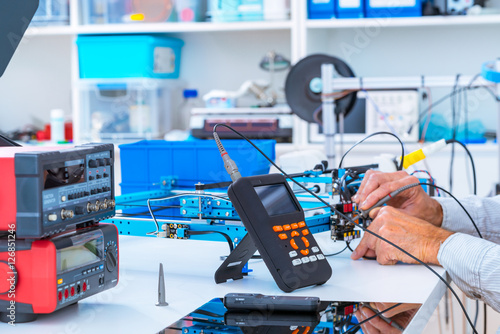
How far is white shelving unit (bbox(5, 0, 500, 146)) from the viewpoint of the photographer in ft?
9.64

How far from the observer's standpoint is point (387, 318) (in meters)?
0.93

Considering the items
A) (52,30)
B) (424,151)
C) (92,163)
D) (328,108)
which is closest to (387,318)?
(92,163)

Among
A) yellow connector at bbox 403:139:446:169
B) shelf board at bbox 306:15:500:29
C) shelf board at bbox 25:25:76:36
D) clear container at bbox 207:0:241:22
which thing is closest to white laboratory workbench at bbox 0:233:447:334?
yellow connector at bbox 403:139:446:169

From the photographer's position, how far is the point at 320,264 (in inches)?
42.4

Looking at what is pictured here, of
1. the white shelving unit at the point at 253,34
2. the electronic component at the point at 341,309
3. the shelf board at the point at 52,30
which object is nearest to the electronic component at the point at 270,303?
the electronic component at the point at 341,309

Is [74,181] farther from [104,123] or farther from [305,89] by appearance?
[104,123]

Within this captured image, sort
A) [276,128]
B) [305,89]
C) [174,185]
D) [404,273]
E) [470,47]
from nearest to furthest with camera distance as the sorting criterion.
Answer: [404,273], [174,185], [305,89], [276,128], [470,47]

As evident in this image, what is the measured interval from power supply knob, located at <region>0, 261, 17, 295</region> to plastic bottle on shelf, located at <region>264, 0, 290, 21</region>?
2322 millimetres

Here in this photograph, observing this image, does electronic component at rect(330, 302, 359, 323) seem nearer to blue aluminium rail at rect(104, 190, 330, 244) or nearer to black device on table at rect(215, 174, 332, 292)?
black device on table at rect(215, 174, 332, 292)

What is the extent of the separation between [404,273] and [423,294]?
0.13 metres

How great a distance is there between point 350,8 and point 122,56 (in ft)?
3.49

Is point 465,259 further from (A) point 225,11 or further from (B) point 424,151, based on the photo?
(A) point 225,11

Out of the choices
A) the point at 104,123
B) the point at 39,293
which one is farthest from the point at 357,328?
the point at 104,123

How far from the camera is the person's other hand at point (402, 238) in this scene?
1217 mm
